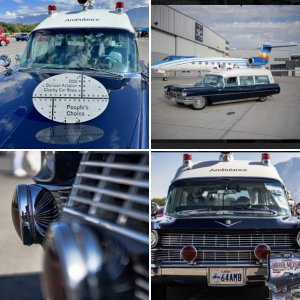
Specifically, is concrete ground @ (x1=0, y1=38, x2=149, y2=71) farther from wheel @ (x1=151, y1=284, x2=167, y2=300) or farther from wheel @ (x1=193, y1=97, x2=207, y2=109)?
wheel @ (x1=151, y1=284, x2=167, y2=300)

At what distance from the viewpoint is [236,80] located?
3.67 m

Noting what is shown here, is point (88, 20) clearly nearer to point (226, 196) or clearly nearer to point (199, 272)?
point (226, 196)

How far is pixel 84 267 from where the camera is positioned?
198cm

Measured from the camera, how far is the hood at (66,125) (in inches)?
124

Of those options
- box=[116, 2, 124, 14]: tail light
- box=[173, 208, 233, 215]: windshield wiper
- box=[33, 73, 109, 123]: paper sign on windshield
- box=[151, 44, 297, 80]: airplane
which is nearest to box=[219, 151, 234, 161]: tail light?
box=[173, 208, 233, 215]: windshield wiper

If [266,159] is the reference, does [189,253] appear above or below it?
below

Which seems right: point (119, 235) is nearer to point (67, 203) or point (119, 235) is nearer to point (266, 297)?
point (67, 203)

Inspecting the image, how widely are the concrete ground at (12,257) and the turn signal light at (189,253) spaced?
2.93 ft

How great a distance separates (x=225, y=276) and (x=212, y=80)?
1.36 meters

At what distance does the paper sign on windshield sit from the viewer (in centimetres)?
328

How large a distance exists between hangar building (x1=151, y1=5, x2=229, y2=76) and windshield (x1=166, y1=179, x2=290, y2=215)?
0.79 metres

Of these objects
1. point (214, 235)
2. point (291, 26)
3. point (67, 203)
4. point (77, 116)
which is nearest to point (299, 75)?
point (291, 26)

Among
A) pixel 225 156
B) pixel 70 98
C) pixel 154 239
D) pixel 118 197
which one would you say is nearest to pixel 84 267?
pixel 118 197

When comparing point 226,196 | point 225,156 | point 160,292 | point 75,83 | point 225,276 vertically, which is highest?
point 75,83
